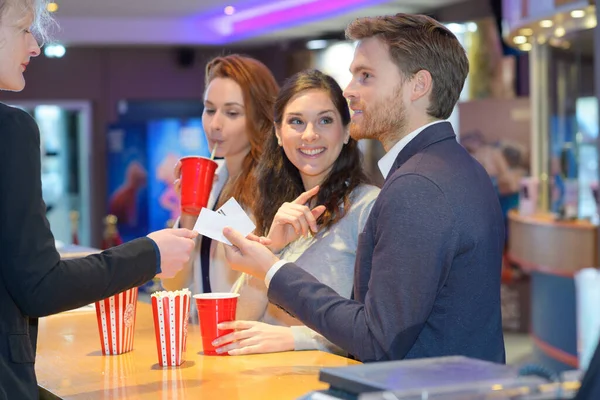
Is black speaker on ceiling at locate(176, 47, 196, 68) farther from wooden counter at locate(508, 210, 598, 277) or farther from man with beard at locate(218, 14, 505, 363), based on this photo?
man with beard at locate(218, 14, 505, 363)

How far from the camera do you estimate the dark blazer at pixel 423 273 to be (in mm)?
1728

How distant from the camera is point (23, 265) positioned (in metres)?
1.57

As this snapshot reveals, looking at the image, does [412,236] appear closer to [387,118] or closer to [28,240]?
[387,118]

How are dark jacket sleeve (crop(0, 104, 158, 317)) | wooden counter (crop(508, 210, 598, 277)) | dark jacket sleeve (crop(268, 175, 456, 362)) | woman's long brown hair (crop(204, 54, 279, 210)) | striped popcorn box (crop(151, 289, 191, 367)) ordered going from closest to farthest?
dark jacket sleeve (crop(0, 104, 158, 317)) → dark jacket sleeve (crop(268, 175, 456, 362)) → striped popcorn box (crop(151, 289, 191, 367)) → woman's long brown hair (crop(204, 54, 279, 210)) → wooden counter (crop(508, 210, 598, 277))

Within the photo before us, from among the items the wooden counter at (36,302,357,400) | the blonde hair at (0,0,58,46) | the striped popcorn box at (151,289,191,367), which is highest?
the blonde hair at (0,0,58,46)

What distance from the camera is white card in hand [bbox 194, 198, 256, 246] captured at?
6.87 feet

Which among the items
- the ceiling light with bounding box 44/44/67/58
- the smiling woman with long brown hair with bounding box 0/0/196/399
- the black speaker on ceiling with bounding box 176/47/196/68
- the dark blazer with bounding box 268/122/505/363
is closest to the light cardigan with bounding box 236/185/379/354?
the dark blazer with bounding box 268/122/505/363

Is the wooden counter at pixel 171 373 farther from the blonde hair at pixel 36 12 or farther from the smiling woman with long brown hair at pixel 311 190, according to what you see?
the blonde hair at pixel 36 12

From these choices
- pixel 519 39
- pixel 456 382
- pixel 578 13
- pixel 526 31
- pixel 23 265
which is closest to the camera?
pixel 456 382

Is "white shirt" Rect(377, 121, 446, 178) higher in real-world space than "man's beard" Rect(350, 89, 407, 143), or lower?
lower

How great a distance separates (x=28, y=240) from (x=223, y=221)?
24.6 inches

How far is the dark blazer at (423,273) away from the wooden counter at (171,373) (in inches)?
6.2

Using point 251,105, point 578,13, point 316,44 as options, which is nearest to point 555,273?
point 578,13

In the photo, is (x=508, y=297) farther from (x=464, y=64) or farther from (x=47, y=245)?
(x=47, y=245)
